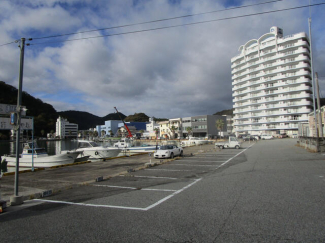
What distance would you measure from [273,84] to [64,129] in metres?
135

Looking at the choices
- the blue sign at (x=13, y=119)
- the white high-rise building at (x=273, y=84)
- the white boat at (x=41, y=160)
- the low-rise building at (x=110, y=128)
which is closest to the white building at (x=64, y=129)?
the low-rise building at (x=110, y=128)

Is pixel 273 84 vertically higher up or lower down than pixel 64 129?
higher up

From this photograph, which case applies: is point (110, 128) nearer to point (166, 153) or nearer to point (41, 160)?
point (41, 160)

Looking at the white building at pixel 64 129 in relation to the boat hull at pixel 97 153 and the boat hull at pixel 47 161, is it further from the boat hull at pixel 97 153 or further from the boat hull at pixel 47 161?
the boat hull at pixel 47 161

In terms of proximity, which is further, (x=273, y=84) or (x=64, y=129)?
(x=64, y=129)

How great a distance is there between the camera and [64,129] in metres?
163

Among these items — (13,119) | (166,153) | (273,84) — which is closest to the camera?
(13,119)

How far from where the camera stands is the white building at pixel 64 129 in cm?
15650

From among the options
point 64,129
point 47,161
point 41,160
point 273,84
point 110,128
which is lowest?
point 47,161

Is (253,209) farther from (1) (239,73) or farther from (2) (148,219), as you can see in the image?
(1) (239,73)

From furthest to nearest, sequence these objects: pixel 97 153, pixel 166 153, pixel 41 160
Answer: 1. pixel 97 153
2. pixel 41 160
3. pixel 166 153

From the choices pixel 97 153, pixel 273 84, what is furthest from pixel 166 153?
pixel 273 84

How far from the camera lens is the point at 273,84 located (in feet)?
287

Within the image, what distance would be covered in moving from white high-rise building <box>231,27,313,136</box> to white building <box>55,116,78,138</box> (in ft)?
378
